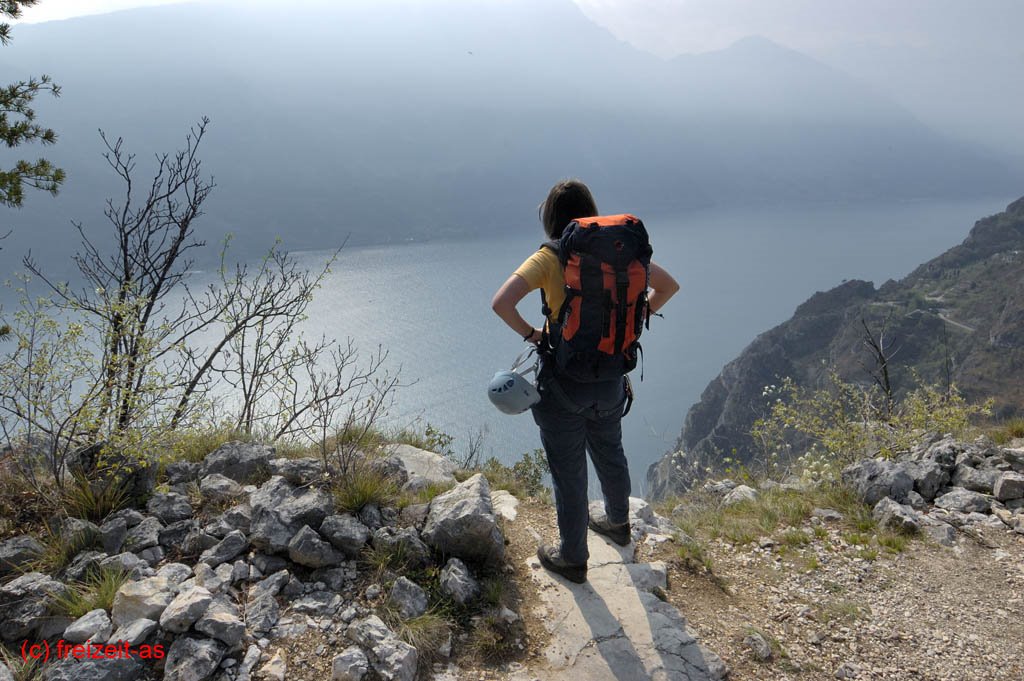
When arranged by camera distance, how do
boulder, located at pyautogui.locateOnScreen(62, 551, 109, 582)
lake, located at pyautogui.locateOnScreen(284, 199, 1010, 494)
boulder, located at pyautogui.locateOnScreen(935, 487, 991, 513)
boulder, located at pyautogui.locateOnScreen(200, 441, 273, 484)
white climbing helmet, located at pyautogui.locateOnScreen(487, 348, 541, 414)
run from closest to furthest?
boulder, located at pyautogui.locateOnScreen(62, 551, 109, 582) → white climbing helmet, located at pyautogui.locateOnScreen(487, 348, 541, 414) → boulder, located at pyautogui.locateOnScreen(200, 441, 273, 484) → boulder, located at pyautogui.locateOnScreen(935, 487, 991, 513) → lake, located at pyautogui.locateOnScreen(284, 199, 1010, 494)

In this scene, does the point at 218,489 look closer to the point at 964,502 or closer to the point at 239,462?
the point at 239,462

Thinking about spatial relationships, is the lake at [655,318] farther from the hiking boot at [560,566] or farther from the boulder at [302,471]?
the hiking boot at [560,566]

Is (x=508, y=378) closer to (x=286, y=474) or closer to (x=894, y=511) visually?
(x=286, y=474)

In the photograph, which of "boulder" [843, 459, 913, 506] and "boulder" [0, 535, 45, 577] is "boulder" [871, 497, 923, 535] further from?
"boulder" [0, 535, 45, 577]

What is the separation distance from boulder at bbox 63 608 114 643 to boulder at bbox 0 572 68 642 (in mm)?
171

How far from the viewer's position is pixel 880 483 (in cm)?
416

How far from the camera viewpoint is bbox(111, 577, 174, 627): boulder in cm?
219

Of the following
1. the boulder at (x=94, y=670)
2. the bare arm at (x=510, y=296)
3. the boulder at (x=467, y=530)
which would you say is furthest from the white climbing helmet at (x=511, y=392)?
the boulder at (x=94, y=670)

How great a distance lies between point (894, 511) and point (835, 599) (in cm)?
115

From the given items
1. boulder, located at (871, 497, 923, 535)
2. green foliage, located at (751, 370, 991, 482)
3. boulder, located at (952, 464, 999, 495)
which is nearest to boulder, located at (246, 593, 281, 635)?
boulder, located at (871, 497, 923, 535)

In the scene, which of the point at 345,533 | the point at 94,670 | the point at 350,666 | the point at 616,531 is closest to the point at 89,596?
the point at 94,670

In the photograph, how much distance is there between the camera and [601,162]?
6649 inches

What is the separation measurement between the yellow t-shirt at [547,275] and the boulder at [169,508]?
225 cm

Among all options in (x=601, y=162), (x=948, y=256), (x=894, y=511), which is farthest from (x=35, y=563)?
(x=601, y=162)
